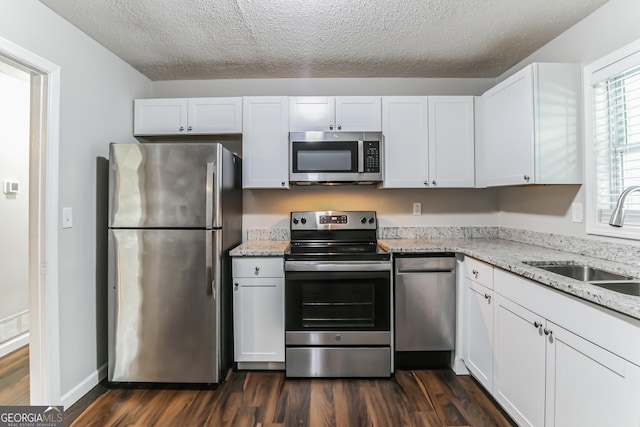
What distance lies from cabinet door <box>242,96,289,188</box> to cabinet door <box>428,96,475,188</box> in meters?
1.19

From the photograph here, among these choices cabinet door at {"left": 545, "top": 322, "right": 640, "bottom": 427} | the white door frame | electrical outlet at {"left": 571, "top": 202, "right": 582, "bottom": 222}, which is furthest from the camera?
electrical outlet at {"left": 571, "top": 202, "right": 582, "bottom": 222}

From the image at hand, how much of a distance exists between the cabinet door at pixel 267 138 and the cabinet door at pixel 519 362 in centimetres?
175

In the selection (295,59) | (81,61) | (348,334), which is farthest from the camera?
(295,59)

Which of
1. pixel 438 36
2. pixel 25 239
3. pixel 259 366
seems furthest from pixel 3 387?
pixel 438 36

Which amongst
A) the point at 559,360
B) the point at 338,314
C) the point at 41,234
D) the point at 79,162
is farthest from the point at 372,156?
the point at 41,234

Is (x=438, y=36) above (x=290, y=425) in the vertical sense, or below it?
above

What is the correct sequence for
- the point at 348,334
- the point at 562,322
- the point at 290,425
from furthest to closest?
1. the point at 348,334
2. the point at 290,425
3. the point at 562,322

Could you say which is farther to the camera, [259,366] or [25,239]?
[25,239]

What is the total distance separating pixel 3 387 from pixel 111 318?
85 cm

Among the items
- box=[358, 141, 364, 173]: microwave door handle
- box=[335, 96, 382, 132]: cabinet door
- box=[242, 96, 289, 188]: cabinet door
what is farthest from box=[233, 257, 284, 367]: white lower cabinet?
box=[335, 96, 382, 132]: cabinet door

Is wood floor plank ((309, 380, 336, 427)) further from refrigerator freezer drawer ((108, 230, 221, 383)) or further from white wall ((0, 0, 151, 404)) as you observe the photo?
white wall ((0, 0, 151, 404))

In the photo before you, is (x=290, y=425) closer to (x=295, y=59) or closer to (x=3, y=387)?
(x=3, y=387)

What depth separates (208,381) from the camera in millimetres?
2105

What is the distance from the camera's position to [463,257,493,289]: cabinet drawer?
75.5 inches
